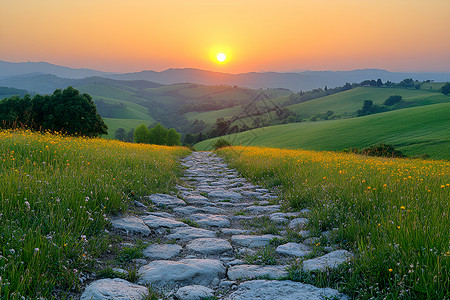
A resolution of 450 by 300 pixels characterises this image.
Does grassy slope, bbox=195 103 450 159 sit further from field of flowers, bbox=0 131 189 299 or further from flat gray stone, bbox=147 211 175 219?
field of flowers, bbox=0 131 189 299

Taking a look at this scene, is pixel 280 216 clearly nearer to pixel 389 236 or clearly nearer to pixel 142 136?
pixel 389 236

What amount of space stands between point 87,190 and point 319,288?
3.63 metres

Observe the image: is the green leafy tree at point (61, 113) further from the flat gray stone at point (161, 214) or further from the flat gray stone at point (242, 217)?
the flat gray stone at point (242, 217)

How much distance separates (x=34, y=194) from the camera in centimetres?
381

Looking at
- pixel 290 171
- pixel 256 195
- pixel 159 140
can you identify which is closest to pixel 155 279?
pixel 256 195

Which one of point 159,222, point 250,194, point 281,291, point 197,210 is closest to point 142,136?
A: point 250,194

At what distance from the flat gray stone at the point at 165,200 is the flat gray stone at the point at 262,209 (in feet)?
5.32

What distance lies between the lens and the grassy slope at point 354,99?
98669mm

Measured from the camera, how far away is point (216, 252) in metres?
3.96

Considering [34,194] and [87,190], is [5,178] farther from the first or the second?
[87,190]

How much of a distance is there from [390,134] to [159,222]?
49995 millimetres

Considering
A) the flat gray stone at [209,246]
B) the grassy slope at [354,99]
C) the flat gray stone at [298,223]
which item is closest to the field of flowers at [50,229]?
the flat gray stone at [209,246]

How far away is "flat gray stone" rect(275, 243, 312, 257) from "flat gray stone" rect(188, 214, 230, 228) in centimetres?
170

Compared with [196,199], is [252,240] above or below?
above
